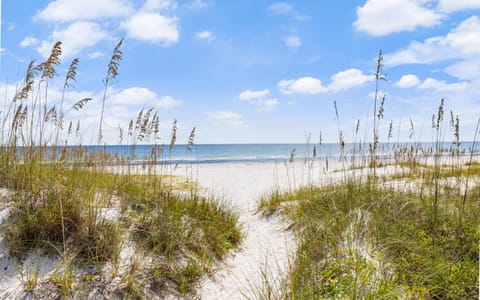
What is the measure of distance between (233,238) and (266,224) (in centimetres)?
148

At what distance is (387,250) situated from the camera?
4008mm

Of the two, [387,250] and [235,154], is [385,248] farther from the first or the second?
[235,154]

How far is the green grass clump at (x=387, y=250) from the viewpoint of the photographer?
3.16 m

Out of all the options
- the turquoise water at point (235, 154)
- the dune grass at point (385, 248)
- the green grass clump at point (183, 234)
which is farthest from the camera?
the turquoise water at point (235, 154)

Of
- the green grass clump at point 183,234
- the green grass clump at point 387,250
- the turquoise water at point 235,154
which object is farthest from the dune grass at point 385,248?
the turquoise water at point 235,154

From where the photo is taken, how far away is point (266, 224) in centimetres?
644

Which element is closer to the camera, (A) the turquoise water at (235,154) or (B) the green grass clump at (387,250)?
(B) the green grass clump at (387,250)

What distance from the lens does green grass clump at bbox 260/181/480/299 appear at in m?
3.16

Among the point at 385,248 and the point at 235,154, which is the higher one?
the point at 385,248

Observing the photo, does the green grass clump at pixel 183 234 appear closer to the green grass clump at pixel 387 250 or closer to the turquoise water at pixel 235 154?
the turquoise water at pixel 235 154

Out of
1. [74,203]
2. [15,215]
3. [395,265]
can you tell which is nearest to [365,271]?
[395,265]

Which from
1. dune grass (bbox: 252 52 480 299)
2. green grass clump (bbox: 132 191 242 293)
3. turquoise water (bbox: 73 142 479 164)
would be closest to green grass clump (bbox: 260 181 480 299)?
dune grass (bbox: 252 52 480 299)

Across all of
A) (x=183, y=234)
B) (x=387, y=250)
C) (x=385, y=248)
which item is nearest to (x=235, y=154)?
(x=183, y=234)

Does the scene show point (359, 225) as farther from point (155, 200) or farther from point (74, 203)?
point (74, 203)
